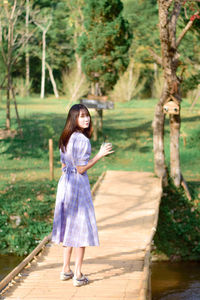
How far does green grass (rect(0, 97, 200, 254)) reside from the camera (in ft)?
37.8

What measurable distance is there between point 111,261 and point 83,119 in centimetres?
233

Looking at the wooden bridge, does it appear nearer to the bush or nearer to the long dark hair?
the bush

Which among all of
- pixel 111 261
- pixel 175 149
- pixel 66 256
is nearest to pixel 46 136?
pixel 175 149

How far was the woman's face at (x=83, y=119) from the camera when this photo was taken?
5418 millimetres

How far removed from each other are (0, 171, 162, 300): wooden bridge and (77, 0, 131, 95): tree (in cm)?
907

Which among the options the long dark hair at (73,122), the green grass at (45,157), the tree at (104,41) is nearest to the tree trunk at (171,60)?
the green grass at (45,157)

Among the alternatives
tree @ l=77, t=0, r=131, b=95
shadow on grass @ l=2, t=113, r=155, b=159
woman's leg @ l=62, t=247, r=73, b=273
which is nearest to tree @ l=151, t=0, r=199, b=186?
shadow on grass @ l=2, t=113, r=155, b=159

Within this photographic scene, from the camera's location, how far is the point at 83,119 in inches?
213

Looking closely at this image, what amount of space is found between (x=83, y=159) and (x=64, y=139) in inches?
12.1

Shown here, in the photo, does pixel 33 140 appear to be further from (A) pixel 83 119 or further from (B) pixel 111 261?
(A) pixel 83 119

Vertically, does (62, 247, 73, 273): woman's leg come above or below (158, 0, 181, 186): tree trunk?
below

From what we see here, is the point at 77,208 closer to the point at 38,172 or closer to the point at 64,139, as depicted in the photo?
the point at 64,139

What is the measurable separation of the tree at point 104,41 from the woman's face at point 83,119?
13985 millimetres

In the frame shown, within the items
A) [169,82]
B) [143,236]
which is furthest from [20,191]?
[143,236]
